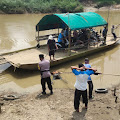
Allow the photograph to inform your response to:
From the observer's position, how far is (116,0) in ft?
142

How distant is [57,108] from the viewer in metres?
5.11

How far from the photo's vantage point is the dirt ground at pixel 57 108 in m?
4.65

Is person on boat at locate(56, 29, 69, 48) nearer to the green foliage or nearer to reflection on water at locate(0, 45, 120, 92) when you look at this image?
reflection on water at locate(0, 45, 120, 92)

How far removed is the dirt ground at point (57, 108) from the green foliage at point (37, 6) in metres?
27.8

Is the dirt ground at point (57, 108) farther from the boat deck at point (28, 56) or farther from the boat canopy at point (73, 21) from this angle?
the boat canopy at point (73, 21)

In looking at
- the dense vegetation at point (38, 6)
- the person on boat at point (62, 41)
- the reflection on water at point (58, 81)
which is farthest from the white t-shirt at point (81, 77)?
the dense vegetation at point (38, 6)

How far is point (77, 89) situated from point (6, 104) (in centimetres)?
268

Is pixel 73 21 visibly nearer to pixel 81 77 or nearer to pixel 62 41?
pixel 62 41

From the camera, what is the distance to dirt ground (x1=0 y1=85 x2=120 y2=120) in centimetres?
465

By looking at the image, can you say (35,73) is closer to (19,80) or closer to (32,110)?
(19,80)

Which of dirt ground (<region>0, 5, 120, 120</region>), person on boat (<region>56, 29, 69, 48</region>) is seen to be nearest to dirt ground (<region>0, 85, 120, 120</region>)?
dirt ground (<region>0, 5, 120, 120</region>)

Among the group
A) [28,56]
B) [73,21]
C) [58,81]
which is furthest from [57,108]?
[73,21]

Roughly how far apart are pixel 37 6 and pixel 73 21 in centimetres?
2575

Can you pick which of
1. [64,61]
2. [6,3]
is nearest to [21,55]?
[64,61]
